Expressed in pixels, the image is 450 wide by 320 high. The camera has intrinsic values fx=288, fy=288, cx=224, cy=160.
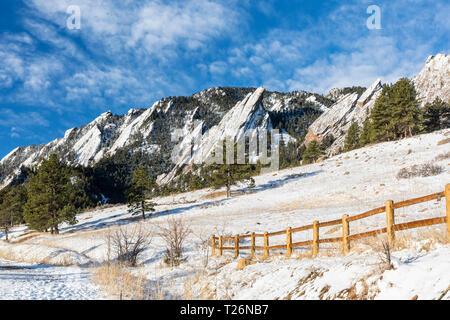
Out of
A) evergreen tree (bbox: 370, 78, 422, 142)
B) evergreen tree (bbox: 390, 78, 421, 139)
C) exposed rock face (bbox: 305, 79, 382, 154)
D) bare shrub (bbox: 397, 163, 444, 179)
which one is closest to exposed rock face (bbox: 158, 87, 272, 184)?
exposed rock face (bbox: 305, 79, 382, 154)

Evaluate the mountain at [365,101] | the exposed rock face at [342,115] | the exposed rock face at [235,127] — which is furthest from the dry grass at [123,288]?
the exposed rock face at [235,127]

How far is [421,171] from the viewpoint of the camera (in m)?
25.7

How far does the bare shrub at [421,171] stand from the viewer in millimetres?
24703

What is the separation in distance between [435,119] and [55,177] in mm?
64217

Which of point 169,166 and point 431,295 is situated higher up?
point 169,166

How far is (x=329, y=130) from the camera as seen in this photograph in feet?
497

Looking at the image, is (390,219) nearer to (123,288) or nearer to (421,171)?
(123,288)

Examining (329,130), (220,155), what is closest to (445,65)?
(329,130)

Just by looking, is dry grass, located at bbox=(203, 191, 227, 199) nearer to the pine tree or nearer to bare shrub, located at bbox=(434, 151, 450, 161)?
the pine tree

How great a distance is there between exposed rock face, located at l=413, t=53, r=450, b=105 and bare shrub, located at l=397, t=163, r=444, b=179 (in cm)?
8120

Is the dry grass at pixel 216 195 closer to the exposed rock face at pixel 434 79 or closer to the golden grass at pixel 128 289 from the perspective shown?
the golden grass at pixel 128 289

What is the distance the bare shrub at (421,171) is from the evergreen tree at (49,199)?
37101 millimetres

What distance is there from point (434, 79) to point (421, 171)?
99581 millimetres
